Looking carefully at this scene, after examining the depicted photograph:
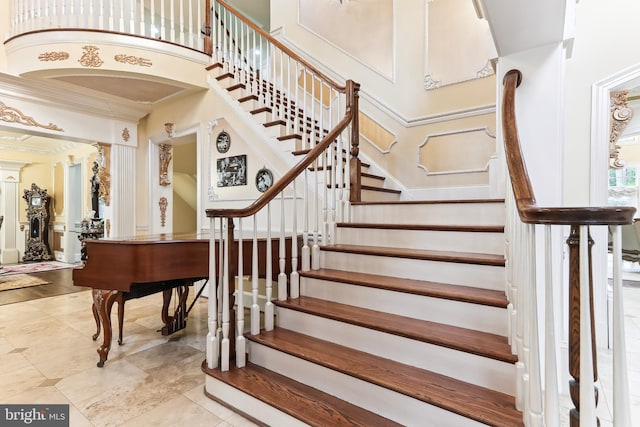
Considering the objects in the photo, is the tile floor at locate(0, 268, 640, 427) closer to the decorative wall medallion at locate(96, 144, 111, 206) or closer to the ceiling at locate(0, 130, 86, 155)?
the decorative wall medallion at locate(96, 144, 111, 206)

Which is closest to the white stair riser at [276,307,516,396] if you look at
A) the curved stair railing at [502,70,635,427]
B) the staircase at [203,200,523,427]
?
the staircase at [203,200,523,427]

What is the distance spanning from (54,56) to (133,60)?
769 millimetres

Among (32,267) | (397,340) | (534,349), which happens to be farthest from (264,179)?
(32,267)

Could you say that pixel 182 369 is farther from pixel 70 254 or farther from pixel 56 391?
pixel 70 254

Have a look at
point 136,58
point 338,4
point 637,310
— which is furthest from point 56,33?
point 637,310

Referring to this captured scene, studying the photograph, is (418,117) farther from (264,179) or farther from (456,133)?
(264,179)

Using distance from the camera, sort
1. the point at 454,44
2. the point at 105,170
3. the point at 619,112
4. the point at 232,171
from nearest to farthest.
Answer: the point at 619,112 < the point at 454,44 < the point at 232,171 < the point at 105,170

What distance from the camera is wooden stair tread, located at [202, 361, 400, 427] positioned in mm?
1424

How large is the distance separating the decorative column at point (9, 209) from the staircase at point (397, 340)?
8191 mm

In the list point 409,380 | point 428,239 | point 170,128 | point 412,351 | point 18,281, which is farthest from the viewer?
point 18,281

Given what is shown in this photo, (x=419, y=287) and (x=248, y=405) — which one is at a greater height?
(x=419, y=287)

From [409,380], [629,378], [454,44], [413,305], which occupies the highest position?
[454,44]

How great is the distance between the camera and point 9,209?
7.21 meters

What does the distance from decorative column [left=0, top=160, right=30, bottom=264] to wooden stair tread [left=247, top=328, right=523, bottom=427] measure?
27.4 feet
